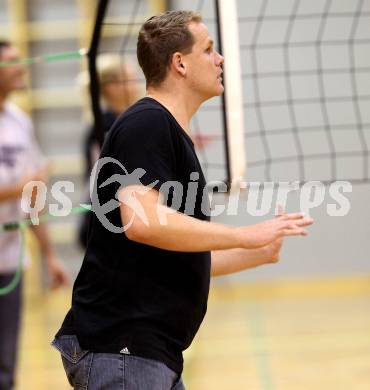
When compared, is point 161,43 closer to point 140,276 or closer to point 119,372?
point 140,276

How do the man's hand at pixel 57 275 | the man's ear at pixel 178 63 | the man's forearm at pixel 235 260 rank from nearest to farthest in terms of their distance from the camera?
1. the man's ear at pixel 178 63
2. the man's forearm at pixel 235 260
3. the man's hand at pixel 57 275

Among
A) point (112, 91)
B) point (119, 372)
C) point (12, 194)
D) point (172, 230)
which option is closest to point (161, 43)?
point (172, 230)

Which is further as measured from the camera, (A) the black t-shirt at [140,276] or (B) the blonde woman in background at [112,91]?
(B) the blonde woman in background at [112,91]

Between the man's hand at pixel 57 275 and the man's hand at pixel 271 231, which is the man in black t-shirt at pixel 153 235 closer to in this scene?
the man's hand at pixel 271 231

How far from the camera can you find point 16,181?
176 inches

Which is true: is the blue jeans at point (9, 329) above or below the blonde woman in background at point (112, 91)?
below

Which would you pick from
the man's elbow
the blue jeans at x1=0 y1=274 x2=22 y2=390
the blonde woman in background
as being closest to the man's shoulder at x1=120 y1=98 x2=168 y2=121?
the man's elbow

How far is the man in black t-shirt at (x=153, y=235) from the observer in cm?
217

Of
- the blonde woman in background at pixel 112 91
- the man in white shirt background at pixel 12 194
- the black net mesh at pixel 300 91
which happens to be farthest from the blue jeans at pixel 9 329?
the black net mesh at pixel 300 91

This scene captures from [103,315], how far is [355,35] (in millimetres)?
5942

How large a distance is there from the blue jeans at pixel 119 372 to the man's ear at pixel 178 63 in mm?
672

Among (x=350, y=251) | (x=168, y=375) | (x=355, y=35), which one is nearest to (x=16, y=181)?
(x=168, y=375)

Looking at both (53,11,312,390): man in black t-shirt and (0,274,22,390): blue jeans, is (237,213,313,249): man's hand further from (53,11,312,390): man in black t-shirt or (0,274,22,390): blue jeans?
(0,274,22,390): blue jeans

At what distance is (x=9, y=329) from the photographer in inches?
166
